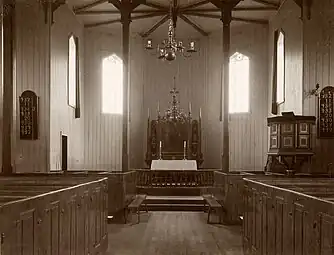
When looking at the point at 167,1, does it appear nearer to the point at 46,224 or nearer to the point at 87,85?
the point at 87,85

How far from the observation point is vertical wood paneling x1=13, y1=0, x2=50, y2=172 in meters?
12.2

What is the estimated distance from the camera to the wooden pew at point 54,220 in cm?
364

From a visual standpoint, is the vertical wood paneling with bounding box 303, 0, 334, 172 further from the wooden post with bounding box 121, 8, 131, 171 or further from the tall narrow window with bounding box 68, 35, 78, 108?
the tall narrow window with bounding box 68, 35, 78, 108

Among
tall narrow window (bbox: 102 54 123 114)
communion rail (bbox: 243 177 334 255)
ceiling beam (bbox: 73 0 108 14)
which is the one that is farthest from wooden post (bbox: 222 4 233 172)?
communion rail (bbox: 243 177 334 255)

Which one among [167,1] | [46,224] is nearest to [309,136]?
[167,1]

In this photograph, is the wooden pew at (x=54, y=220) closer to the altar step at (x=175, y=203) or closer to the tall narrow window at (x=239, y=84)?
the altar step at (x=175, y=203)

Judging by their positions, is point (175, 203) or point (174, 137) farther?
point (174, 137)

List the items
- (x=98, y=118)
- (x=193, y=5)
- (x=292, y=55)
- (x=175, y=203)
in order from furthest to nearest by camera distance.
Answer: (x=98, y=118) < (x=193, y=5) < (x=292, y=55) < (x=175, y=203)

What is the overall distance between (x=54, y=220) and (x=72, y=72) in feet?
44.2

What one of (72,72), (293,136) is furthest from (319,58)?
(72,72)

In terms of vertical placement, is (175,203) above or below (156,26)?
below

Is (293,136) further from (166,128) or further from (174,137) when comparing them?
(166,128)

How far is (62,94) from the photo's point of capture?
16.0 meters

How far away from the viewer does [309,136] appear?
505 inches
